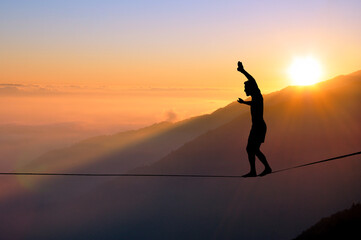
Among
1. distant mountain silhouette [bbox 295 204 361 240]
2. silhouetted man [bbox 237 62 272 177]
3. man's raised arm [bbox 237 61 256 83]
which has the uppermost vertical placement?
man's raised arm [bbox 237 61 256 83]

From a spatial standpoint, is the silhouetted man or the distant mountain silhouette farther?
the distant mountain silhouette

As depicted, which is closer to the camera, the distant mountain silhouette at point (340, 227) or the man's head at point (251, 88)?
the man's head at point (251, 88)

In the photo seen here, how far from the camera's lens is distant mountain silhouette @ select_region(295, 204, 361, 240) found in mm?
82950

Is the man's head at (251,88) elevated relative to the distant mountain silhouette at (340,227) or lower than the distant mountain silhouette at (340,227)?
elevated

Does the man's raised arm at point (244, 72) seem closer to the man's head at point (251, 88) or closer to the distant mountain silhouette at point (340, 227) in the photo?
the man's head at point (251, 88)

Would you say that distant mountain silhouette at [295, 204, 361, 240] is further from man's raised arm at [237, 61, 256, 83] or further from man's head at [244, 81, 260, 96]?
man's raised arm at [237, 61, 256, 83]

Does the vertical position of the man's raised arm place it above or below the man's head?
above

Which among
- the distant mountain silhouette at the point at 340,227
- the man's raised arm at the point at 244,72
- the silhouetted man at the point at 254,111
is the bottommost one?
the distant mountain silhouette at the point at 340,227

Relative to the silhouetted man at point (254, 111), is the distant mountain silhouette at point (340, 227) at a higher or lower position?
lower

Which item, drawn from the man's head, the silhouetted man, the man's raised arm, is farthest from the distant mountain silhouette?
the man's raised arm

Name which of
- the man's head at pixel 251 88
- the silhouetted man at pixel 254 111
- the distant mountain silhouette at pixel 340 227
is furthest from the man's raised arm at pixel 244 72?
the distant mountain silhouette at pixel 340 227

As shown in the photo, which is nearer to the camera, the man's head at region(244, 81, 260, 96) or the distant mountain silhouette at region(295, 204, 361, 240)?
the man's head at region(244, 81, 260, 96)

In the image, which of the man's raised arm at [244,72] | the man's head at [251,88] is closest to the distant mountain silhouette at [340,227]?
the man's head at [251,88]

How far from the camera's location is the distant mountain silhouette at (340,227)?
8295cm
